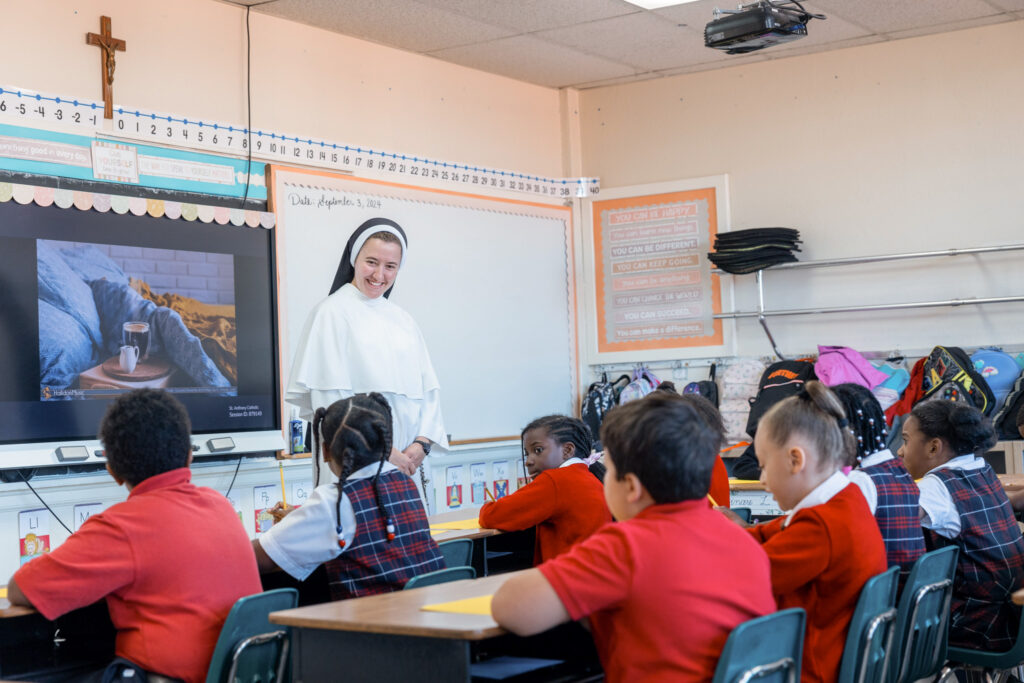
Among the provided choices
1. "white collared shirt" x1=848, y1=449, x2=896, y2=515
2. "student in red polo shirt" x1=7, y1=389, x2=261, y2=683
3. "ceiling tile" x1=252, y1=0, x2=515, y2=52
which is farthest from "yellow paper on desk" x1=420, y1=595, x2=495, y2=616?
"ceiling tile" x1=252, y1=0, x2=515, y2=52

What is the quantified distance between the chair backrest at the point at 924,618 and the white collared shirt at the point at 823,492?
39cm

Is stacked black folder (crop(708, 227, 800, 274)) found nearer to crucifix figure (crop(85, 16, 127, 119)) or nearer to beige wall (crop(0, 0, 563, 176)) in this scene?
beige wall (crop(0, 0, 563, 176))

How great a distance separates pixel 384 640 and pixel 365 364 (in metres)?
2.98

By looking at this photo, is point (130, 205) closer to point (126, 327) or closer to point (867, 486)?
point (126, 327)

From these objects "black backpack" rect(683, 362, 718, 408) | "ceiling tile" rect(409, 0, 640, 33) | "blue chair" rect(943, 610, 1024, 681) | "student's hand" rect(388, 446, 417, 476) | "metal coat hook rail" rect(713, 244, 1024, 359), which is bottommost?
"blue chair" rect(943, 610, 1024, 681)

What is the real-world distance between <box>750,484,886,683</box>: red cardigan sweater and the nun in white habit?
2.34 meters

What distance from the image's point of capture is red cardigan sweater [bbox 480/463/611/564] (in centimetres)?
327

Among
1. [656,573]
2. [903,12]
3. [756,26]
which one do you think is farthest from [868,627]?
[903,12]

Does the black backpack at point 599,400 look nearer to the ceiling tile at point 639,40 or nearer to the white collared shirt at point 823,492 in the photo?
the ceiling tile at point 639,40

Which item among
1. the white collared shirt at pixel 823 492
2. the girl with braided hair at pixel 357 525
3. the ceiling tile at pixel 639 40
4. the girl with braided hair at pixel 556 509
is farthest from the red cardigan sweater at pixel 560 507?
the ceiling tile at pixel 639 40

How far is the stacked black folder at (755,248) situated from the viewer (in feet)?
19.7

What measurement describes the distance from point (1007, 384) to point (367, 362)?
9.88 feet

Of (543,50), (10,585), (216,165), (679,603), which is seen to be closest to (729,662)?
(679,603)

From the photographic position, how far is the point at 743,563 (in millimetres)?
1810
